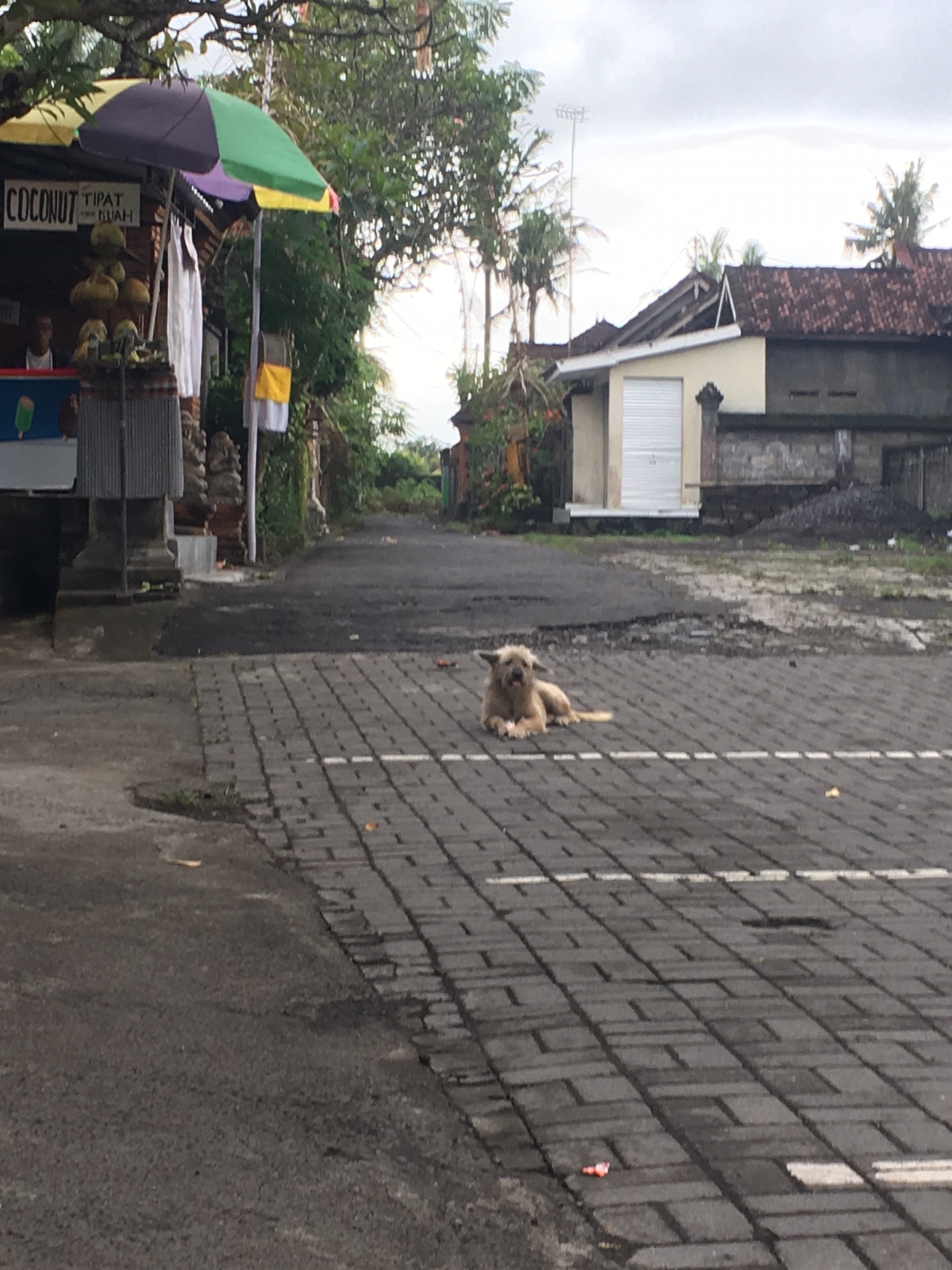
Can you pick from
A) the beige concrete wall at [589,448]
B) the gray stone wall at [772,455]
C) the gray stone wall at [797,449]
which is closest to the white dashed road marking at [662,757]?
the gray stone wall at [797,449]

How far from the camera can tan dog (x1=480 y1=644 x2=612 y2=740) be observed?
28.4ft

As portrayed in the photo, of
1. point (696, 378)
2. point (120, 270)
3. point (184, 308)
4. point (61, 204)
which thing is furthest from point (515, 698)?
point (696, 378)

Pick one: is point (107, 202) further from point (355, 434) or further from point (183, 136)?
point (355, 434)

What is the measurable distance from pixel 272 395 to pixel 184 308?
9.40 ft

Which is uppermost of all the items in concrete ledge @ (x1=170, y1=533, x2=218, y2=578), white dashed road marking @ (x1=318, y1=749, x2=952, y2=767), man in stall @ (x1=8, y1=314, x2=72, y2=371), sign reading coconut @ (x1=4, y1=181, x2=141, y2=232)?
sign reading coconut @ (x1=4, y1=181, x2=141, y2=232)

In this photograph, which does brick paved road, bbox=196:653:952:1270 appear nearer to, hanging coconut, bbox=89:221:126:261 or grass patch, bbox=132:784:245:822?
grass patch, bbox=132:784:245:822

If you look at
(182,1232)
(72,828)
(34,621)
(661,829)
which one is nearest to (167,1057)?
(182,1232)

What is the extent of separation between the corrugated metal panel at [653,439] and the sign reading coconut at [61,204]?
22.6 meters

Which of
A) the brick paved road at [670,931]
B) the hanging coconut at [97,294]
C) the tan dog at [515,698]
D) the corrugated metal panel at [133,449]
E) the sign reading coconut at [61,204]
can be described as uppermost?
the sign reading coconut at [61,204]

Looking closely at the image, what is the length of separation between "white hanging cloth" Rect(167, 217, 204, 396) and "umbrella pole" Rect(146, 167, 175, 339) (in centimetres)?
33

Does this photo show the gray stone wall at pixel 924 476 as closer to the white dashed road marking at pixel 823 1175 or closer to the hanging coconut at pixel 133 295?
the hanging coconut at pixel 133 295

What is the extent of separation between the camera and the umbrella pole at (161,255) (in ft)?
46.1

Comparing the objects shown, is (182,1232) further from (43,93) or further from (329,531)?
(329,531)

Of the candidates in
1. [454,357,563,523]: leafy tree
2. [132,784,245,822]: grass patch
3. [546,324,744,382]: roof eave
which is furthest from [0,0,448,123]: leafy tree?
[454,357,563,523]: leafy tree
